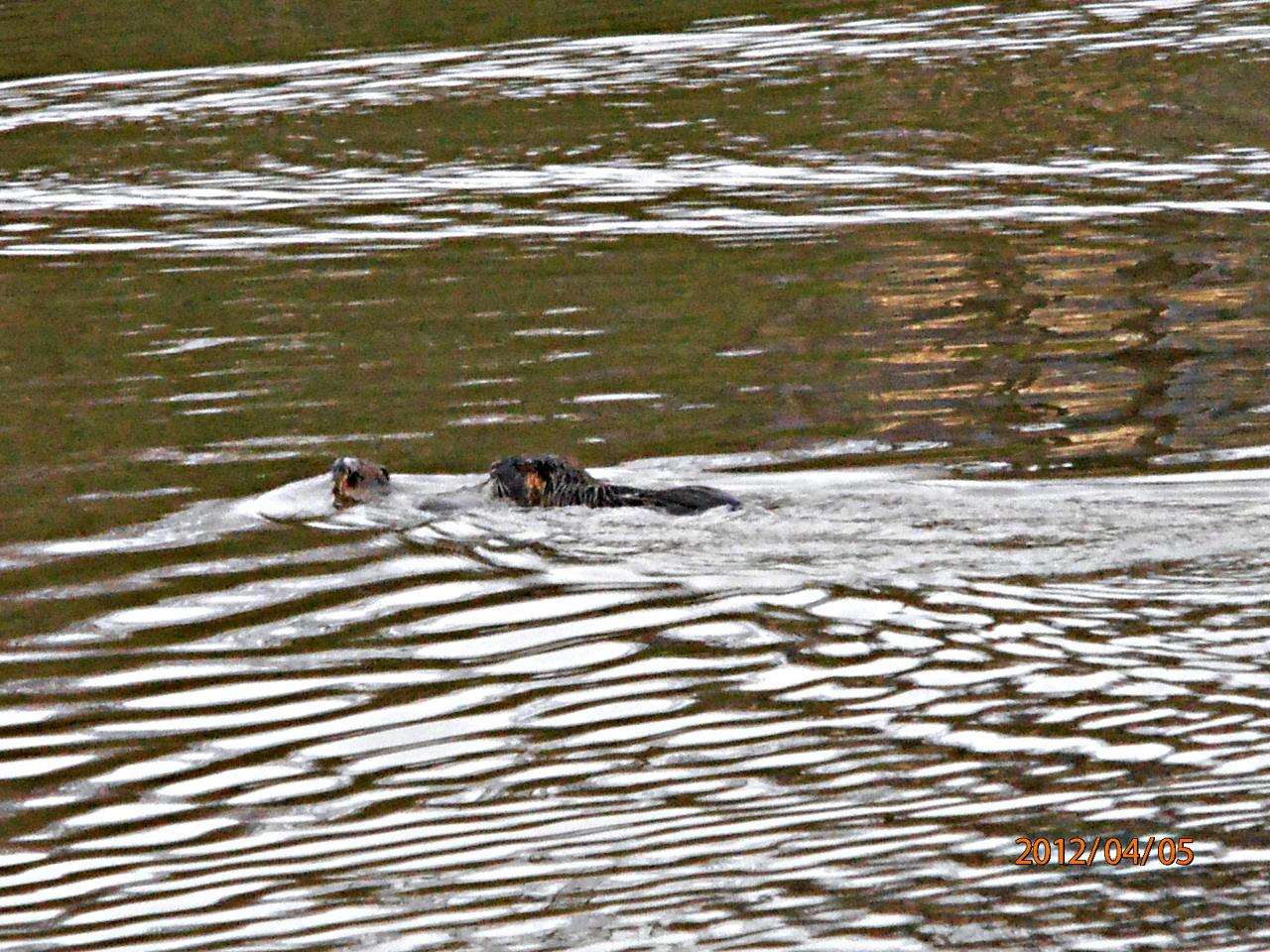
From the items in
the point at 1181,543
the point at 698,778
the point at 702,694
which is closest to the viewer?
the point at 698,778

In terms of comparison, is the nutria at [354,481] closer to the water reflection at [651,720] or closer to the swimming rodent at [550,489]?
the swimming rodent at [550,489]

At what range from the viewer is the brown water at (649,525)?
687 cm

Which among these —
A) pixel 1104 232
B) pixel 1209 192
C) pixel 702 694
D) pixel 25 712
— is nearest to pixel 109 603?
pixel 25 712

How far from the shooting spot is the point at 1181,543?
32.4 feet

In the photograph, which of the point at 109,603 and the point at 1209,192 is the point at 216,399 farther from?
the point at 1209,192

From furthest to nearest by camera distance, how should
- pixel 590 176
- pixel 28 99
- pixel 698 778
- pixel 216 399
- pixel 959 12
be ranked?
pixel 959 12
pixel 28 99
pixel 590 176
pixel 216 399
pixel 698 778

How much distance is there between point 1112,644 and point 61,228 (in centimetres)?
1403

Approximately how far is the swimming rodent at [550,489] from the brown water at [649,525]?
0.12 m

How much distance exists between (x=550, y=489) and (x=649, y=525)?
2.37ft

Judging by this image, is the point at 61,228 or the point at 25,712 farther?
the point at 61,228

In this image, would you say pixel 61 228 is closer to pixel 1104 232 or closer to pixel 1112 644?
pixel 1104 232
